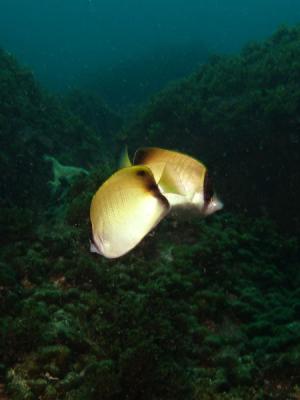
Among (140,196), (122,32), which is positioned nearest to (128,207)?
(140,196)

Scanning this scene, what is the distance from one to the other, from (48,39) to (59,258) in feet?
→ 362

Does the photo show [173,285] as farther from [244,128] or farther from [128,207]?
[244,128]

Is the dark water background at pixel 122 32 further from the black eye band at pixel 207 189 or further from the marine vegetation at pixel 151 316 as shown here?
the black eye band at pixel 207 189

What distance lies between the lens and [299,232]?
8.87 m

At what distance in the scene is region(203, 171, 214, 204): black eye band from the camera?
6.40 feet

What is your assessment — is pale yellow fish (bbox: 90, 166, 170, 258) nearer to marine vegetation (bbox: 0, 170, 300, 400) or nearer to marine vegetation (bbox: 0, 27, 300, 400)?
marine vegetation (bbox: 0, 27, 300, 400)

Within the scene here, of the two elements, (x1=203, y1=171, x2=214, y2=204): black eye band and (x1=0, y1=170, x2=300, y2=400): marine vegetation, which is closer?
(x1=203, y1=171, x2=214, y2=204): black eye band

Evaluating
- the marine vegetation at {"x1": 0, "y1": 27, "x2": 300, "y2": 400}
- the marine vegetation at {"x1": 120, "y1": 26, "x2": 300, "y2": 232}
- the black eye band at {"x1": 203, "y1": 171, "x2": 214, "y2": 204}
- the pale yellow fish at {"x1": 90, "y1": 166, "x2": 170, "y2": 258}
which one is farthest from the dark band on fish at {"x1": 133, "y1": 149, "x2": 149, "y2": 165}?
the marine vegetation at {"x1": 120, "y1": 26, "x2": 300, "y2": 232}

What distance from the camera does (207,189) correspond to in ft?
6.45

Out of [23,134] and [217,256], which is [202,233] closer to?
[217,256]

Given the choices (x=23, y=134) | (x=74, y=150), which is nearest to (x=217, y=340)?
(x=23, y=134)

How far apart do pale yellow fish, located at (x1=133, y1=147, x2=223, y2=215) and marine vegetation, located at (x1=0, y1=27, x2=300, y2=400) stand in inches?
26.4

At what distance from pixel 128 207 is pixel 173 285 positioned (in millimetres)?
4026

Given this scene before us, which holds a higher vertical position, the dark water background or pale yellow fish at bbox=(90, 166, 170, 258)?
pale yellow fish at bbox=(90, 166, 170, 258)
